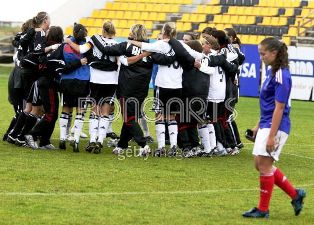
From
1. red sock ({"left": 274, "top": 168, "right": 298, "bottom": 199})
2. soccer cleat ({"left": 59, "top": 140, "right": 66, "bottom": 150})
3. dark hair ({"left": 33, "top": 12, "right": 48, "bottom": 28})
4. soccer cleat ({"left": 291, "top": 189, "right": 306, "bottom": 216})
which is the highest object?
dark hair ({"left": 33, "top": 12, "right": 48, "bottom": 28})

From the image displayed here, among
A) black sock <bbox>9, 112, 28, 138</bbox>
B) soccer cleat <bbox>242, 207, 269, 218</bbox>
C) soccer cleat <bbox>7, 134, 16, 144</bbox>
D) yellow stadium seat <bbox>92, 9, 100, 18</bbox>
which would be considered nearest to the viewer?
soccer cleat <bbox>242, 207, 269, 218</bbox>

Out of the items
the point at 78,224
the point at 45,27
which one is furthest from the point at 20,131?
the point at 78,224

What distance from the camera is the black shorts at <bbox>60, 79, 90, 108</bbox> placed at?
1277 cm

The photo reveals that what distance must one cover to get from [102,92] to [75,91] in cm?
48

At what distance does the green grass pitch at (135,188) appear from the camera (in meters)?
8.12

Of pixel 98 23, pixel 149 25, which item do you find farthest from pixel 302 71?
pixel 98 23

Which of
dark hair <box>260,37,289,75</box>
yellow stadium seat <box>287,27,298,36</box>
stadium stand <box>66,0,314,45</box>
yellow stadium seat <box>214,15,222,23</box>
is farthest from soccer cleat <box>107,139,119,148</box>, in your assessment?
yellow stadium seat <box>214,15,222,23</box>

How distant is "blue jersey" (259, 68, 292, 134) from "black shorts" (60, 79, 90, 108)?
498 centimetres

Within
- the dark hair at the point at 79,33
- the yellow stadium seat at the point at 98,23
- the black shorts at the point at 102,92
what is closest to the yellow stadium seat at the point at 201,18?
→ the yellow stadium seat at the point at 98,23

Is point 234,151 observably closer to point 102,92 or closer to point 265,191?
point 102,92

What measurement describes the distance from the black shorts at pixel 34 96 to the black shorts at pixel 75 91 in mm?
509

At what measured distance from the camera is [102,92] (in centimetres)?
1303

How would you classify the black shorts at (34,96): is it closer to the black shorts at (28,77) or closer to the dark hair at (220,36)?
the black shorts at (28,77)

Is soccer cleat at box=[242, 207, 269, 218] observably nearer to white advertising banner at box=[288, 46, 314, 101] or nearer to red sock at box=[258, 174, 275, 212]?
red sock at box=[258, 174, 275, 212]
